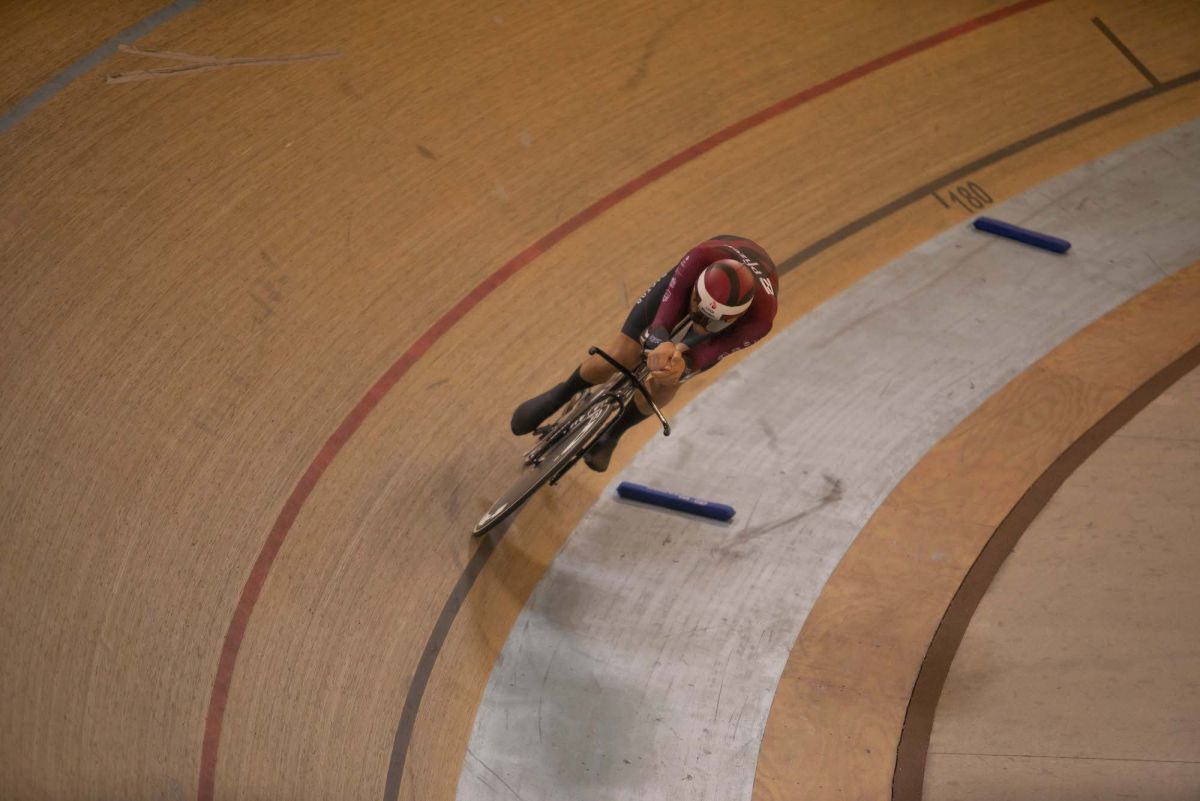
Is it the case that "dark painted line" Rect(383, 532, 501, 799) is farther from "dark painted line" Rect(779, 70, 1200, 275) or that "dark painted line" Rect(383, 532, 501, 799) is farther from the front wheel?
"dark painted line" Rect(779, 70, 1200, 275)

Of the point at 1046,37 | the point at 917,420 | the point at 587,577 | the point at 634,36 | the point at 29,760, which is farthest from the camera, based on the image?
the point at 1046,37

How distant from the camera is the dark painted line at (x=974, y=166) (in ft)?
16.7

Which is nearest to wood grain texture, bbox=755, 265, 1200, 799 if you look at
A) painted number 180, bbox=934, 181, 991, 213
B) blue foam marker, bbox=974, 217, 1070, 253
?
blue foam marker, bbox=974, 217, 1070, 253

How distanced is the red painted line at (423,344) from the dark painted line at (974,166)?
2.24ft

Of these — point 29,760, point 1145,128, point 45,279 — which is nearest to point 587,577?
point 29,760

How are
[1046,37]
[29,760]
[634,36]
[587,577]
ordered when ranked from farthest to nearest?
1. [1046,37]
2. [634,36]
3. [587,577]
4. [29,760]

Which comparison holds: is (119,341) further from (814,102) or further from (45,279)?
(814,102)

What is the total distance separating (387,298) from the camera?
4.52 metres

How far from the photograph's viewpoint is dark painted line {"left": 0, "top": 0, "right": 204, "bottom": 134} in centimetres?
440

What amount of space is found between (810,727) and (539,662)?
960mm

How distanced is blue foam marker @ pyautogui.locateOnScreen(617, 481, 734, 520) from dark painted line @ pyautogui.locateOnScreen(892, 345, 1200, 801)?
35.5 inches

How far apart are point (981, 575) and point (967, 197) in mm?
2016

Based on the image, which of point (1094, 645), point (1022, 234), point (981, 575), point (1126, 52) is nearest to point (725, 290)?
point (981, 575)

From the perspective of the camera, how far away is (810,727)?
12.6 feet
